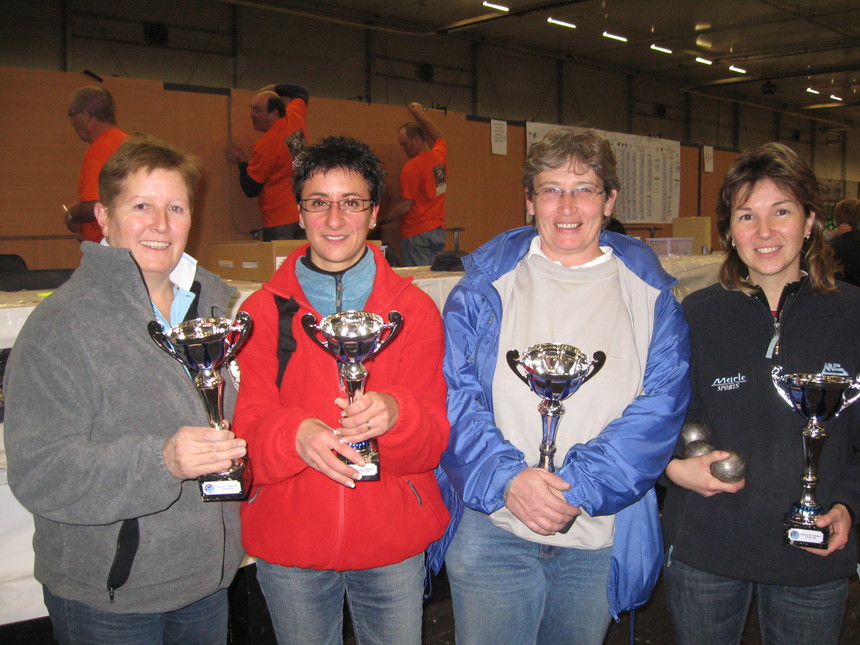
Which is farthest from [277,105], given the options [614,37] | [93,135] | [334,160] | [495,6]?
[614,37]

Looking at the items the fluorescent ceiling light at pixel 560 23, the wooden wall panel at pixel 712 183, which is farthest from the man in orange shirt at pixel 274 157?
the fluorescent ceiling light at pixel 560 23

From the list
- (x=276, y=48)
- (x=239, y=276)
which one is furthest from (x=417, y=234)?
(x=276, y=48)

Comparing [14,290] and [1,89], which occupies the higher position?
[1,89]

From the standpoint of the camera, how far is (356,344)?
1391 millimetres

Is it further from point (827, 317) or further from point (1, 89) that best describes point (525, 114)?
point (827, 317)

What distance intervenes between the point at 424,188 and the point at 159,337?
446cm

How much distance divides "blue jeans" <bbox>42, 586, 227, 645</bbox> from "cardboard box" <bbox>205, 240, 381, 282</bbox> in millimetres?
1621

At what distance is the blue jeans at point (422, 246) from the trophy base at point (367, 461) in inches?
176

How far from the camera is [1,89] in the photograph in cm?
434

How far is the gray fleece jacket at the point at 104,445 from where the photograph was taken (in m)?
1.29

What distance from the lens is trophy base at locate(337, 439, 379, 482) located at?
1390 mm

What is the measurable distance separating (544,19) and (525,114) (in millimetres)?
2787

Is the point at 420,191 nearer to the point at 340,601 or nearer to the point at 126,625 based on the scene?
the point at 340,601

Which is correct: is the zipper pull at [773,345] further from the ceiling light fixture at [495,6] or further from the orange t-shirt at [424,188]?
the ceiling light fixture at [495,6]
